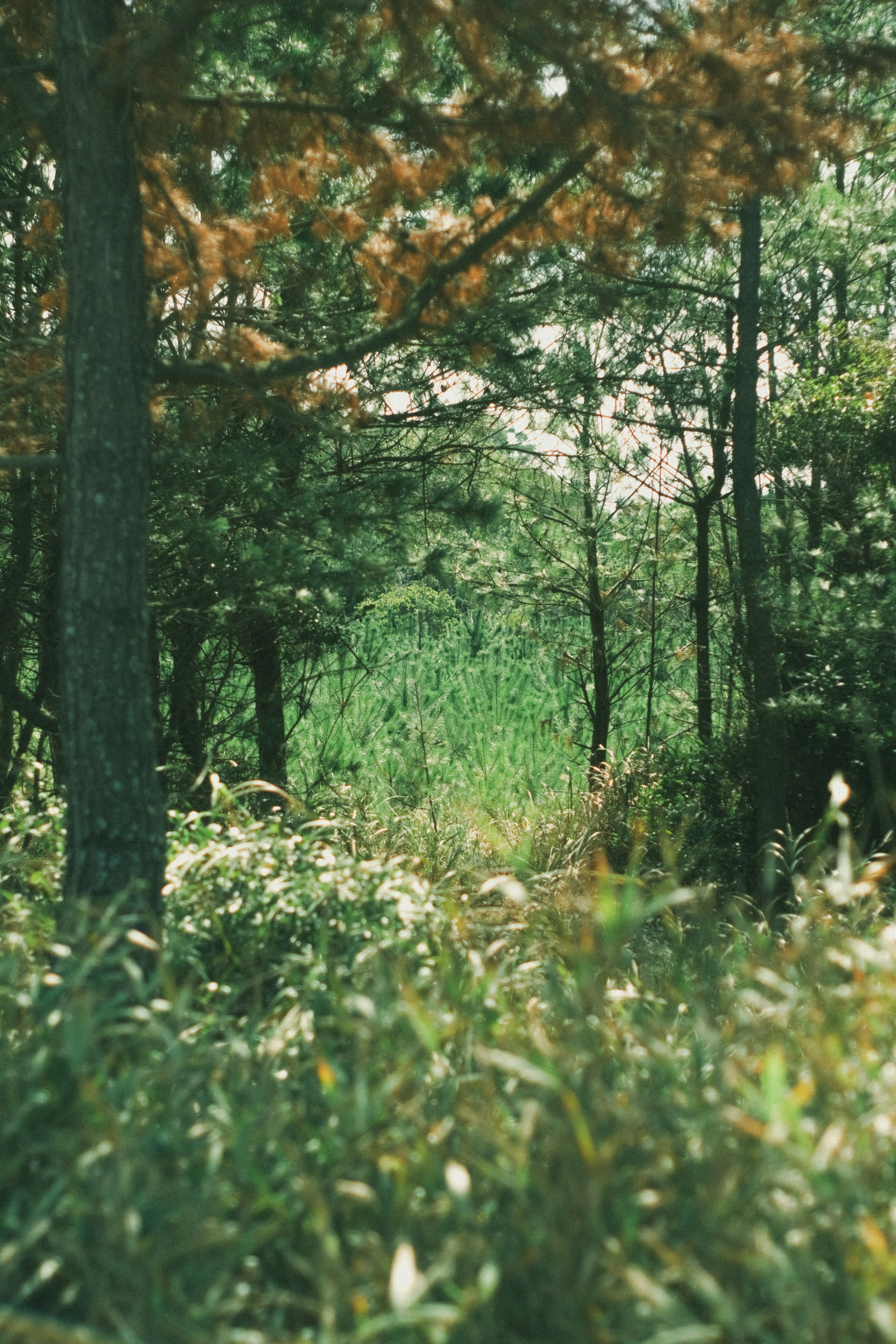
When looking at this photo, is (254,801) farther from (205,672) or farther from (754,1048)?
(754,1048)

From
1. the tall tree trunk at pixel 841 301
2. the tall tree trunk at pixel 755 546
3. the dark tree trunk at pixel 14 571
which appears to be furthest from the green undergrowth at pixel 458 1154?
the tall tree trunk at pixel 841 301

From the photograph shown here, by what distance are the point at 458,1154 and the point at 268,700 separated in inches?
171

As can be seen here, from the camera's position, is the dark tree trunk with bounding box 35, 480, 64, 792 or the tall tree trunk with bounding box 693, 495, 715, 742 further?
the tall tree trunk with bounding box 693, 495, 715, 742

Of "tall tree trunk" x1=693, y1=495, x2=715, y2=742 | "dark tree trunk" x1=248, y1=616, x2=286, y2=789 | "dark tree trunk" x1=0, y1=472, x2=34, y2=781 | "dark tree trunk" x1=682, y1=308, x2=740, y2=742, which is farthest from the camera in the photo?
"tall tree trunk" x1=693, y1=495, x2=715, y2=742

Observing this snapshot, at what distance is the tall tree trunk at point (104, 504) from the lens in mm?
2975

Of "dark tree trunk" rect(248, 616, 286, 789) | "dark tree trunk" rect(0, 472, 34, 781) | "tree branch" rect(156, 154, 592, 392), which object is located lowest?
"dark tree trunk" rect(248, 616, 286, 789)

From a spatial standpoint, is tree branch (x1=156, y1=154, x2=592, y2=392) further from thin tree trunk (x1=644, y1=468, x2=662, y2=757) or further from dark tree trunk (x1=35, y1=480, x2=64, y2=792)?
thin tree trunk (x1=644, y1=468, x2=662, y2=757)

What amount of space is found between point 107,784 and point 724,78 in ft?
8.20

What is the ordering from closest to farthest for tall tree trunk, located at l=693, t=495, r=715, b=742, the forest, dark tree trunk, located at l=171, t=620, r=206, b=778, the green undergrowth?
the green undergrowth
the forest
dark tree trunk, located at l=171, t=620, r=206, b=778
tall tree trunk, located at l=693, t=495, r=715, b=742

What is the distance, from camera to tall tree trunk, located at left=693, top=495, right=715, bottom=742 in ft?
21.4

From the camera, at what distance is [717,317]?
628 cm

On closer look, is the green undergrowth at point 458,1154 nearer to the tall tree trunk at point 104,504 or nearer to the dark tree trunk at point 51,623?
the tall tree trunk at point 104,504

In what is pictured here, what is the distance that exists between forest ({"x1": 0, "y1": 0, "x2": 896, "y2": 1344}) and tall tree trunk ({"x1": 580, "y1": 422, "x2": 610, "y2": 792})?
5 cm

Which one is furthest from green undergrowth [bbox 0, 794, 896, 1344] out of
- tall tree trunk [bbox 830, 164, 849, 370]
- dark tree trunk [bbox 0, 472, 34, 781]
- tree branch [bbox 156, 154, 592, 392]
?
tall tree trunk [bbox 830, 164, 849, 370]
